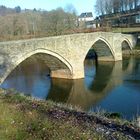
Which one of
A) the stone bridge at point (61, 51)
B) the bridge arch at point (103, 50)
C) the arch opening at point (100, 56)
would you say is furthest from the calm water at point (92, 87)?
the bridge arch at point (103, 50)

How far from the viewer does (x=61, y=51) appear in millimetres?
29547

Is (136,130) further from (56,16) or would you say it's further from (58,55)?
(56,16)

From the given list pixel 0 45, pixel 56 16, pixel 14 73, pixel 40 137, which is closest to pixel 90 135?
pixel 40 137

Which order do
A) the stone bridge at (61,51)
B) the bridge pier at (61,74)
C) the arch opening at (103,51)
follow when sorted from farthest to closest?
the arch opening at (103,51) → the bridge pier at (61,74) → the stone bridge at (61,51)

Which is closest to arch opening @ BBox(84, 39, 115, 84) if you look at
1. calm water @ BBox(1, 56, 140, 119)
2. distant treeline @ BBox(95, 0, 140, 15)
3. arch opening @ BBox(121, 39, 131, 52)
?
calm water @ BBox(1, 56, 140, 119)

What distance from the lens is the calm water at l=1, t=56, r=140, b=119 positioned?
22.8m

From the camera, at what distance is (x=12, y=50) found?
904 inches

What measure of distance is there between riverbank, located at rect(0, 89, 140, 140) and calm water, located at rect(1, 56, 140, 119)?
862 centimetres

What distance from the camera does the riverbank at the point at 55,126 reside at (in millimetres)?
9117

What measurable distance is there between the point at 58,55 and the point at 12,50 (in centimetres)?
706

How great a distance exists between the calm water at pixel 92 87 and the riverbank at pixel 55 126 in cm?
862

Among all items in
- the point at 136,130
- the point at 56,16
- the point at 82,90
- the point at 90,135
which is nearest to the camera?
the point at 90,135

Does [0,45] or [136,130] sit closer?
[136,130]

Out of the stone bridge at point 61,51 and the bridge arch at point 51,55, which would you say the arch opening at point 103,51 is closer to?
the stone bridge at point 61,51
